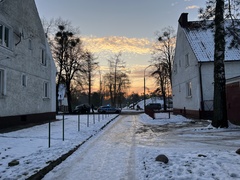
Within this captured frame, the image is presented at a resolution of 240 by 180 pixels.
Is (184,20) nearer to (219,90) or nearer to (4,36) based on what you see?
(219,90)

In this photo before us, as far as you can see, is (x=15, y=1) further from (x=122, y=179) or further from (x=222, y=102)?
(x=122, y=179)

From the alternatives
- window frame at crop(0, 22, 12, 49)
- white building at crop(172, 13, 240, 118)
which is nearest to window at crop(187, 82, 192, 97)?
white building at crop(172, 13, 240, 118)

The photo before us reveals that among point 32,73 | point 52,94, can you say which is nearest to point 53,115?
point 52,94

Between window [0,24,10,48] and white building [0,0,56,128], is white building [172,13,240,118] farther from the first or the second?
window [0,24,10,48]

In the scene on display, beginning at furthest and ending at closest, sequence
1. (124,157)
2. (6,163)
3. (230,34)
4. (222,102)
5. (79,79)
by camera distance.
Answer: (79,79) → (222,102) → (230,34) → (124,157) → (6,163)

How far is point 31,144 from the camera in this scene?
10141 millimetres

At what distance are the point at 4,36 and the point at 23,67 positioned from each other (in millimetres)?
2781

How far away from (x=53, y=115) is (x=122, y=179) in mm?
19386

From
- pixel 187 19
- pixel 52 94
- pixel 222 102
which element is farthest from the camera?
pixel 187 19

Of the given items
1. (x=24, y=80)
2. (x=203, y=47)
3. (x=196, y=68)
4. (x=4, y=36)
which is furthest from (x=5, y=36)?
(x=203, y=47)

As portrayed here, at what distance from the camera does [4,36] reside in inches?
625

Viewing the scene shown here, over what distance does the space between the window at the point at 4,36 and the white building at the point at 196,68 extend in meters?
13.1

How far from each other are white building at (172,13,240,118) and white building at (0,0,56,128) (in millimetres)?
12171

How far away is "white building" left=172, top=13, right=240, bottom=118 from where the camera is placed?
23.2 metres
